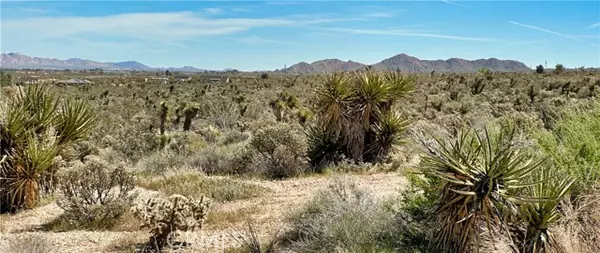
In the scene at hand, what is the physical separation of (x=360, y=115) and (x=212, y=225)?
5784mm

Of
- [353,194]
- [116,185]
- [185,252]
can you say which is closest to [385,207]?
[353,194]

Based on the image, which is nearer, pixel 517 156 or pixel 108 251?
pixel 517 156

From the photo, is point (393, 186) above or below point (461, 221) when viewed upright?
below

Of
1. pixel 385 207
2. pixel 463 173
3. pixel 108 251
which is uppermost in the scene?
pixel 463 173

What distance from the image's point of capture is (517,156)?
5.80 meters

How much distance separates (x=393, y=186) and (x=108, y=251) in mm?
5855

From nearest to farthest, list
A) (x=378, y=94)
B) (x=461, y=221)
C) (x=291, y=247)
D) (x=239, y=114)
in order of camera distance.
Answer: (x=461, y=221), (x=291, y=247), (x=378, y=94), (x=239, y=114)

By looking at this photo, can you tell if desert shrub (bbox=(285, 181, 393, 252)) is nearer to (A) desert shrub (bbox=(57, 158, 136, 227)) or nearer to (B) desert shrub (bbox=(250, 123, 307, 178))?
(A) desert shrub (bbox=(57, 158, 136, 227))

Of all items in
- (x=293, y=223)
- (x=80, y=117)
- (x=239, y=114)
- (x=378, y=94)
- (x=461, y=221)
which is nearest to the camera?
(x=461, y=221)

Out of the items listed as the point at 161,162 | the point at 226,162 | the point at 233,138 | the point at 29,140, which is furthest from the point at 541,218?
the point at 233,138

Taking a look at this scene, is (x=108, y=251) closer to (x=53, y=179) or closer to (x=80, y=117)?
(x=53, y=179)

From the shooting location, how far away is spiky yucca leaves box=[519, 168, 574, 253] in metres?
5.84

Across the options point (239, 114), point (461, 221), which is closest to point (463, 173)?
point (461, 221)

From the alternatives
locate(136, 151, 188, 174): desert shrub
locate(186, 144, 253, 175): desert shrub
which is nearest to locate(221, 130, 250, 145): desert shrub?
locate(136, 151, 188, 174): desert shrub
